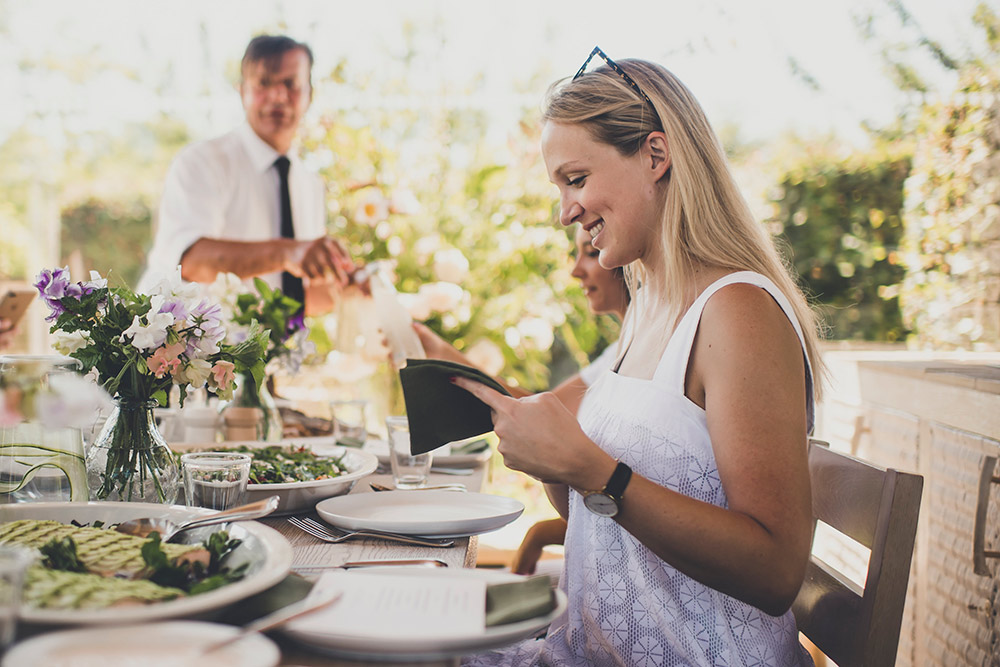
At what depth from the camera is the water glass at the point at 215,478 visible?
1046 millimetres

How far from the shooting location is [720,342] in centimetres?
109

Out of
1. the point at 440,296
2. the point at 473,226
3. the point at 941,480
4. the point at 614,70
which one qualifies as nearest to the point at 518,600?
the point at 614,70

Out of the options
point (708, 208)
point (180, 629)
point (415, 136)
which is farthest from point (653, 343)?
point (415, 136)

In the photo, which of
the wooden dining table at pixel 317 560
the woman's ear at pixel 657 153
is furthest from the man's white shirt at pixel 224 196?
the woman's ear at pixel 657 153

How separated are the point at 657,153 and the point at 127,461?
91cm

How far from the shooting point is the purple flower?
1083mm

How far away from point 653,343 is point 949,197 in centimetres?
225

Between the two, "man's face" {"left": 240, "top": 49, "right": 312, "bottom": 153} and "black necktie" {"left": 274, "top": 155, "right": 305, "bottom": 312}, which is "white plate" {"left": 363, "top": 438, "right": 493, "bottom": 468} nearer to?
"black necktie" {"left": 274, "top": 155, "right": 305, "bottom": 312}

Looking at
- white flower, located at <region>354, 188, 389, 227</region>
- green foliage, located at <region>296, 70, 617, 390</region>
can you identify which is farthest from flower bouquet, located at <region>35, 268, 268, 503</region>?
green foliage, located at <region>296, 70, 617, 390</region>

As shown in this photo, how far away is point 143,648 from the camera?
56cm

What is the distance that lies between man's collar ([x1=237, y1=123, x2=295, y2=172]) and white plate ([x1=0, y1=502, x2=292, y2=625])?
2.39 metres

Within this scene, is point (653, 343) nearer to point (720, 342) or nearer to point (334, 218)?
point (720, 342)

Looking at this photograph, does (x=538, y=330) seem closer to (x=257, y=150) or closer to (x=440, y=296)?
(x=440, y=296)

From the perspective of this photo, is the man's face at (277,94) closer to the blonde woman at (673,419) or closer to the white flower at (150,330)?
the blonde woman at (673,419)
